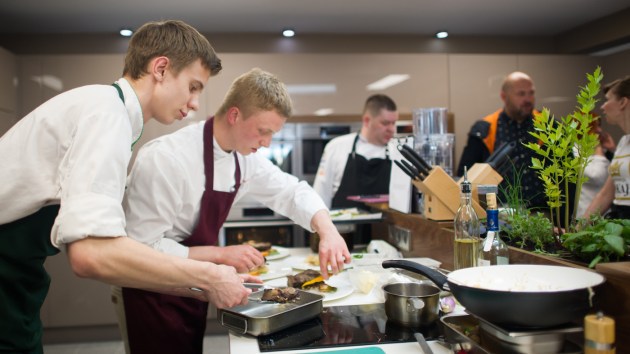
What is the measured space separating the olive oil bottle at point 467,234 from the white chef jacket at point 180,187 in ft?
2.03

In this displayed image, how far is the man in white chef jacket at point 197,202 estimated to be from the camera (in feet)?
5.01

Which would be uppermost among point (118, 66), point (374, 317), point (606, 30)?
point (606, 30)

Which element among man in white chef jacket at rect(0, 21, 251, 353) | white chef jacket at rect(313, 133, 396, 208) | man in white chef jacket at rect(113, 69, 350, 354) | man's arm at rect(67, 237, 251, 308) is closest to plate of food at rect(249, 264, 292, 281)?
man in white chef jacket at rect(113, 69, 350, 354)

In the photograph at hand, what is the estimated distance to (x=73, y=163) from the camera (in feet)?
3.11

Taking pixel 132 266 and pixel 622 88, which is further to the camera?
pixel 622 88

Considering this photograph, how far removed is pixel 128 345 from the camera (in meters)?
1.62

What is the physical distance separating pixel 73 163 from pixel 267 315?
52 centimetres

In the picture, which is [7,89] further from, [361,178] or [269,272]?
[269,272]

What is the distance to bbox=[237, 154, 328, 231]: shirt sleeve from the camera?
1894mm

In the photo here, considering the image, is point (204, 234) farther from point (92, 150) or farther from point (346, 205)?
point (346, 205)

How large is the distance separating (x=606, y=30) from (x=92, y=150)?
4709mm

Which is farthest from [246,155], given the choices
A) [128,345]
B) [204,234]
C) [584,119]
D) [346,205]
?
[346,205]

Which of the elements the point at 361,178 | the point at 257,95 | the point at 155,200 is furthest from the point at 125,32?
the point at 155,200

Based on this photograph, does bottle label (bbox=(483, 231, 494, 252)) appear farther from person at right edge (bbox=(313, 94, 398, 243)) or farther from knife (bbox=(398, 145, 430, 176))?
person at right edge (bbox=(313, 94, 398, 243))
